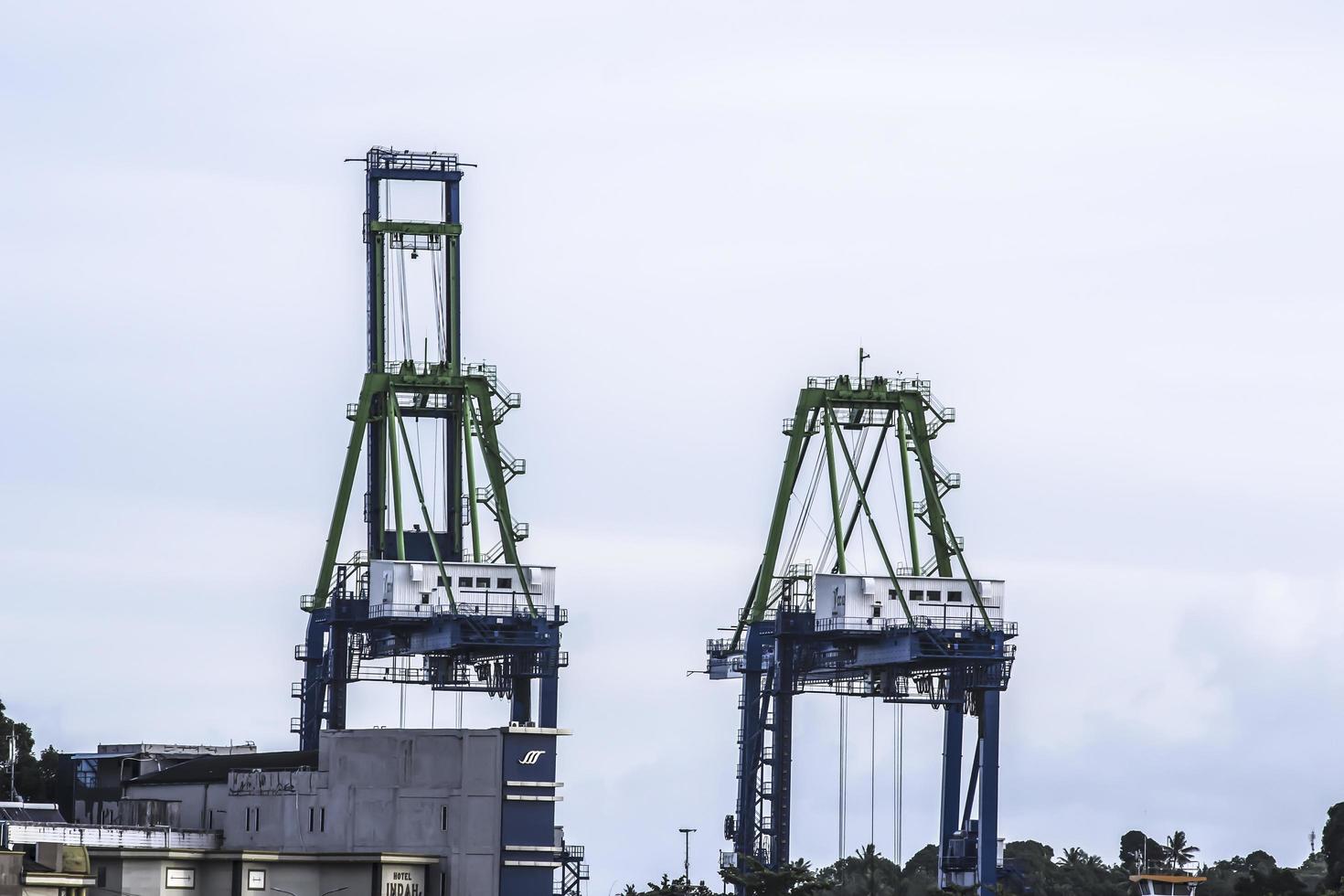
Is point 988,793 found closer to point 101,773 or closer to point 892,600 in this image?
A: point 892,600

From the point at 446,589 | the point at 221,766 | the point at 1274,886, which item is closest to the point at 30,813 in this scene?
the point at 221,766

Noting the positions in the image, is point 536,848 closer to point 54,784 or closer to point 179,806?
point 179,806

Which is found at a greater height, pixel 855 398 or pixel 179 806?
pixel 855 398

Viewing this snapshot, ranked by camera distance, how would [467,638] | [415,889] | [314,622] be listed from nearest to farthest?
[415,889]
[467,638]
[314,622]

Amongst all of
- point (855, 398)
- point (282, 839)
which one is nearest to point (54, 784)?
point (282, 839)

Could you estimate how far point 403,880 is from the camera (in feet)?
397

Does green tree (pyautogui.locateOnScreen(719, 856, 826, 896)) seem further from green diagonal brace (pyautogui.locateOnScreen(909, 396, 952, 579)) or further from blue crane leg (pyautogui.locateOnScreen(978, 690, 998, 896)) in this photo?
green diagonal brace (pyautogui.locateOnScreen(909, 396, 952, 579))

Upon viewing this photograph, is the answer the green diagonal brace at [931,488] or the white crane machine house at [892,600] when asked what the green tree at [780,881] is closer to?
the white crane machine house at [892,600]

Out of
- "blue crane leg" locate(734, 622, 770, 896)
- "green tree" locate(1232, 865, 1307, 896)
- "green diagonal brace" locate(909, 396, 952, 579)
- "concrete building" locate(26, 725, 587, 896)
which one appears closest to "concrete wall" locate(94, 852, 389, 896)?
"concrete building" locate(26, 725, 587, 896)

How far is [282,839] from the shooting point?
435 ft

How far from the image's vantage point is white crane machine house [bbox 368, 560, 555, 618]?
155250 millimetres

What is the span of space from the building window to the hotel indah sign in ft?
25.0

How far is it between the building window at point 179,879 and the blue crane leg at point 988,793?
143 feet

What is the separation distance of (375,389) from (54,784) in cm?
2912
